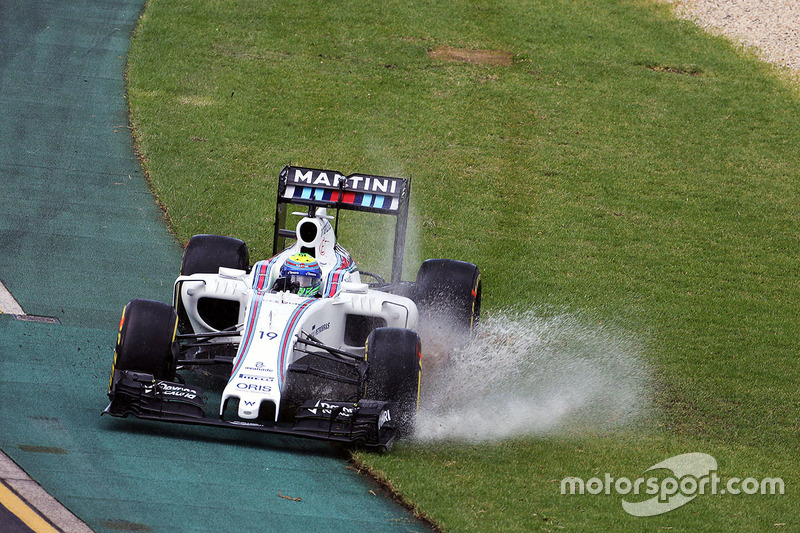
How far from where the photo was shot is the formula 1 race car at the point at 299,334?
1014 cm

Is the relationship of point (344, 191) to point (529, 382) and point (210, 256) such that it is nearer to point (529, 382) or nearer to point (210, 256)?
point (210, 256)

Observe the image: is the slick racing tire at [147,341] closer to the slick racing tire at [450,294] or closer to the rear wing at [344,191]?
the rear wing at [344,191]

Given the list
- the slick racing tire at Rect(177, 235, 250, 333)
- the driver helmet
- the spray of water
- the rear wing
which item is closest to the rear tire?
the slick racing tire at Rect(177, 235, 250, 333)

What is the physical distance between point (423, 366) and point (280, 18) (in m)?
17.7

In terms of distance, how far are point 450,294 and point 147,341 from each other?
3881mm

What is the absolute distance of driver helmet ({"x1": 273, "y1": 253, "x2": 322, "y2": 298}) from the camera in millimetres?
11664

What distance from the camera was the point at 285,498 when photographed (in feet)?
31.0

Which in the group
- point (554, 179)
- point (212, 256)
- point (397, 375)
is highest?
point (554, 179)

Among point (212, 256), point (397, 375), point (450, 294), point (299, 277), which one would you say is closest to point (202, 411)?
point (397, 375)

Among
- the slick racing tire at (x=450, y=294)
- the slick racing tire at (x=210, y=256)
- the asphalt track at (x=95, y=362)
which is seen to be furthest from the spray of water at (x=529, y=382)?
the slick racing tire at (x=210, y=256)

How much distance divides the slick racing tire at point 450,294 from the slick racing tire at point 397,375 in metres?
2.15

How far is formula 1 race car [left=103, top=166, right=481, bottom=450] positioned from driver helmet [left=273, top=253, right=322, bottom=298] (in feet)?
0.04

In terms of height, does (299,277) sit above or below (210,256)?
below

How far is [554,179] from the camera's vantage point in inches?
840
